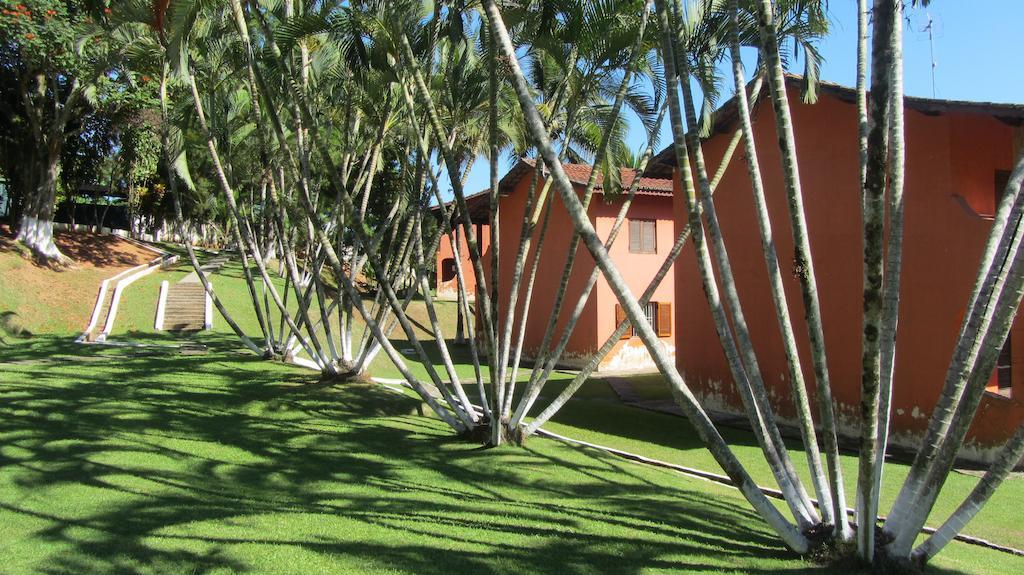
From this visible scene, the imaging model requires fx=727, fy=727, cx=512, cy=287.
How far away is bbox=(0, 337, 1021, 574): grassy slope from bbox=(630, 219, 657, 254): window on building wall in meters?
12.0

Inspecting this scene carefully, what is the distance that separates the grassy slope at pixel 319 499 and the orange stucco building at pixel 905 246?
4.63 metres

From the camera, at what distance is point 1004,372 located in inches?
475

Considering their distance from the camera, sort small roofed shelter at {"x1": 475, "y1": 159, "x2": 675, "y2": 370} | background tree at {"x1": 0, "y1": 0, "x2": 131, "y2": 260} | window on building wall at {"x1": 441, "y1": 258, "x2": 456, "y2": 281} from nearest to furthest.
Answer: background tree at {"x1": 0, "y1": 0, "x2": 131, "y2": 260}, small roofed shelter at {"x1": 475, "y1": 159, "x2": 675, "y2": 370}, window on building wall at {"x1": 441, "y1": 258, "x2": 456, "y2": 281}

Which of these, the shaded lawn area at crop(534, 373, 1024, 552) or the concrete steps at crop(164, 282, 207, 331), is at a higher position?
the concrete steps at crop(164, 282, 207, 331)

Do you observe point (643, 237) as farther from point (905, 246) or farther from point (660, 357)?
point (660, 357)

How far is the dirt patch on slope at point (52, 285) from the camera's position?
74.4ft

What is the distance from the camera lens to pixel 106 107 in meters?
26.2

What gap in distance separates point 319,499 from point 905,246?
9460 mm

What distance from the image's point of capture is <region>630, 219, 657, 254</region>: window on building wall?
22000 millimetres

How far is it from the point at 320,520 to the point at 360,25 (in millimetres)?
6366

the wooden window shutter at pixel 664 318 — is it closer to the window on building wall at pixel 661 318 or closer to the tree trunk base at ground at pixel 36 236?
the window on building wall at pixel 661 318

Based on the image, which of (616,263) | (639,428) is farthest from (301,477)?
(616,263)

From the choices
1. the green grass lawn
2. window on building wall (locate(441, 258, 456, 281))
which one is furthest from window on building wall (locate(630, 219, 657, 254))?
window on building wall (locate(441, 258, 456, 281))

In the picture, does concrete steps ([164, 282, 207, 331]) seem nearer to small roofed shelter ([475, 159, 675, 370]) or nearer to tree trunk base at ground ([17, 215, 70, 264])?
tree trunk base at ground ([17, 215, 70, 264])
